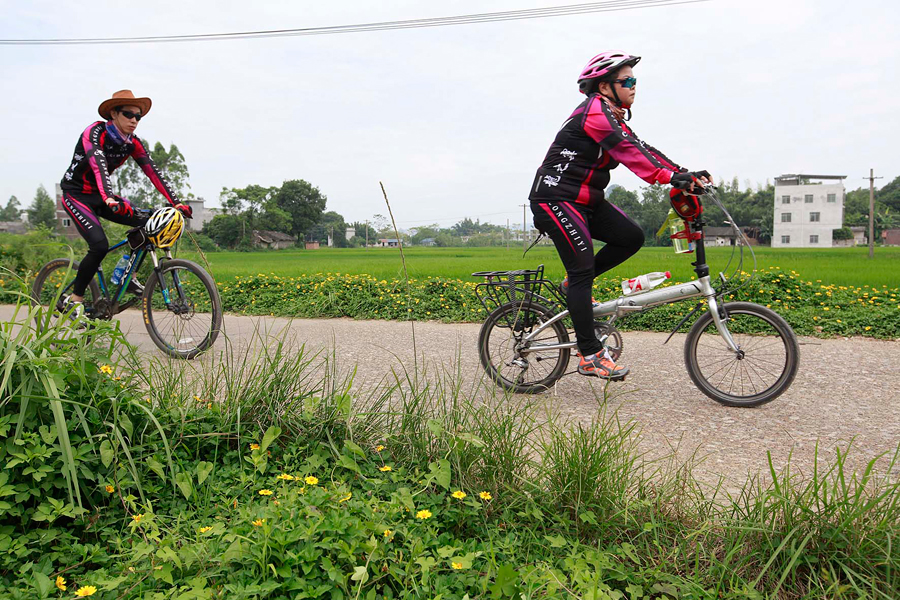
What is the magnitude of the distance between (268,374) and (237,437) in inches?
12.7

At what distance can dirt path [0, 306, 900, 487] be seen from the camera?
2.95 metres

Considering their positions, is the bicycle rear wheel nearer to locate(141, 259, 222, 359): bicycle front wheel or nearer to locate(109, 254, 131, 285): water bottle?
locate(141, 259, 222, 359): bicycle front wheel

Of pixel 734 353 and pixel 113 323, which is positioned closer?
pixel 113 323

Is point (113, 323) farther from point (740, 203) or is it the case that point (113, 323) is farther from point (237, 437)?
point (740, 203)

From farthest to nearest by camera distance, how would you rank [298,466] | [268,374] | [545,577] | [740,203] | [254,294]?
[740,203], [254,294], [268,374], [298,466], [545,577]

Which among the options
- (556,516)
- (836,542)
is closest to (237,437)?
(556,516)

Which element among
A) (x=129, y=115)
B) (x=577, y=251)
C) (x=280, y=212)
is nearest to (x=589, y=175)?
(x=577, y=251)

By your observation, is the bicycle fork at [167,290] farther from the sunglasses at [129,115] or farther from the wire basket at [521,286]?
the wire basket at [521,286]

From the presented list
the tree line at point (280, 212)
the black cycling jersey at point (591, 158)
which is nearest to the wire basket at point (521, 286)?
the black cycling jersey at point (591, 158)

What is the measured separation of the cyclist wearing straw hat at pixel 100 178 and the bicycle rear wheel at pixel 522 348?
9.40ft

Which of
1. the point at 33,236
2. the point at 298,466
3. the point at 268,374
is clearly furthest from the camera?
the point at 33,236

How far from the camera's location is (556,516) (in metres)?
1.98

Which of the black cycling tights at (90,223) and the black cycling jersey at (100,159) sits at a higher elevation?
the black cycling jersey at (100,159)

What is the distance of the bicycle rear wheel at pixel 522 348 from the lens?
161 inches
